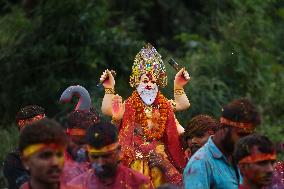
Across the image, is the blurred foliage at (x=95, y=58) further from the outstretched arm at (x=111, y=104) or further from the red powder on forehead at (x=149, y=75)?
the outstretched arm at (x=111, y=104)

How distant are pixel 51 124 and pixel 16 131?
8.87 metres

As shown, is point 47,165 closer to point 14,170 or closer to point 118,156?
point 118,156

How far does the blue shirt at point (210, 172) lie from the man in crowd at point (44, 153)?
1093 millimetres

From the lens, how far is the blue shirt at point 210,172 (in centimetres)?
757

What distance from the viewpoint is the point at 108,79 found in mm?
11469

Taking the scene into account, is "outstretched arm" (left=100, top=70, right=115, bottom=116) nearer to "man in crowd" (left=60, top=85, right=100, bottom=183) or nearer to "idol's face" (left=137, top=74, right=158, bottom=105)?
"idol's face" (left=137, top=74, right=158, bottom=105)

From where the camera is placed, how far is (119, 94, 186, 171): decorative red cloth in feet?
36.1

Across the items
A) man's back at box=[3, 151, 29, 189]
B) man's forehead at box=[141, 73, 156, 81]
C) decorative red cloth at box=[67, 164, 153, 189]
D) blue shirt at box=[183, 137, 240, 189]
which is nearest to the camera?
blue shirt at box=[183, 137, 240, 189]

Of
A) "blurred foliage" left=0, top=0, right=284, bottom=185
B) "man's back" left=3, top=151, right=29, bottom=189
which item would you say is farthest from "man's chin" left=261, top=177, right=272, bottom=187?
"blurred foliage" left=0, top=0, right=284, bottom=185

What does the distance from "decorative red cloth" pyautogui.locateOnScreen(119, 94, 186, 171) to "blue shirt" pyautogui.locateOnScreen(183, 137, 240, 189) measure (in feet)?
10.7

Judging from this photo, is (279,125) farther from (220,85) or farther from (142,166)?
(142,166)

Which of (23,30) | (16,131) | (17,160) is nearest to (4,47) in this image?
(23,30)

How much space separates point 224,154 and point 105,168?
902 mm

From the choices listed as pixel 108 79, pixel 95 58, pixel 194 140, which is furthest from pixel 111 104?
pixel 95 58
